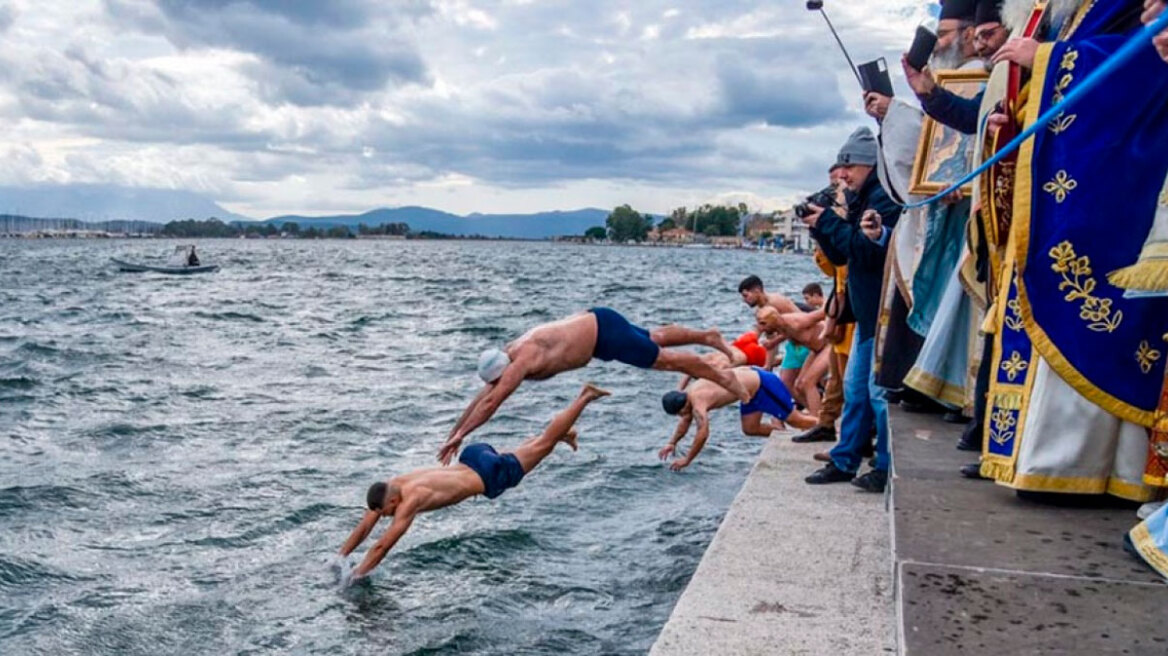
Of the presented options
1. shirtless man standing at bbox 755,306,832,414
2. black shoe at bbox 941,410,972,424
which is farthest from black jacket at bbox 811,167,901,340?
shirtless man standing at bbox 755,306,832,414

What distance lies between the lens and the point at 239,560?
10391mm

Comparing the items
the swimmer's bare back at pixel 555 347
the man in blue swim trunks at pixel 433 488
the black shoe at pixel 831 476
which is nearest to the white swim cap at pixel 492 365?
the swimmer's bare back at pixel 555 347

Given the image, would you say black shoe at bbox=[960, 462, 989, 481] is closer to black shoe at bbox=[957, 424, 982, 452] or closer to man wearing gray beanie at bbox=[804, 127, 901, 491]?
black shoe at bbox=[957, 424, 982, 452]

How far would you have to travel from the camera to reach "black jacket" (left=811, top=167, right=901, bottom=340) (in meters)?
6.92

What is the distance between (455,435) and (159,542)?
531 cm

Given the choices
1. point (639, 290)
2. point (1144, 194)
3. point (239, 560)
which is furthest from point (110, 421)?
point (639, 290)

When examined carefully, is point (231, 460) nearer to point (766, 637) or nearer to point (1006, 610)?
point (766, 637)

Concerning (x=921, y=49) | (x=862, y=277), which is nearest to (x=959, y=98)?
(x=921, y=49)

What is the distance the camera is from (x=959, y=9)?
221 inches

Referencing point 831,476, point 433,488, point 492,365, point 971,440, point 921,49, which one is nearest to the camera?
point 921,49

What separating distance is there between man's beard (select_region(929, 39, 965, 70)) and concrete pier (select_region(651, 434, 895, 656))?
255 cm

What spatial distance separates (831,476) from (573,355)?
8.16 ft

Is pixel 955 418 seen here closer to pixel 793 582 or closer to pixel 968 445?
pixel 968 445

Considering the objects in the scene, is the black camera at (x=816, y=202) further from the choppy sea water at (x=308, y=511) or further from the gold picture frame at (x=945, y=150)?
the choppy sea water at (x=308, y=511)
